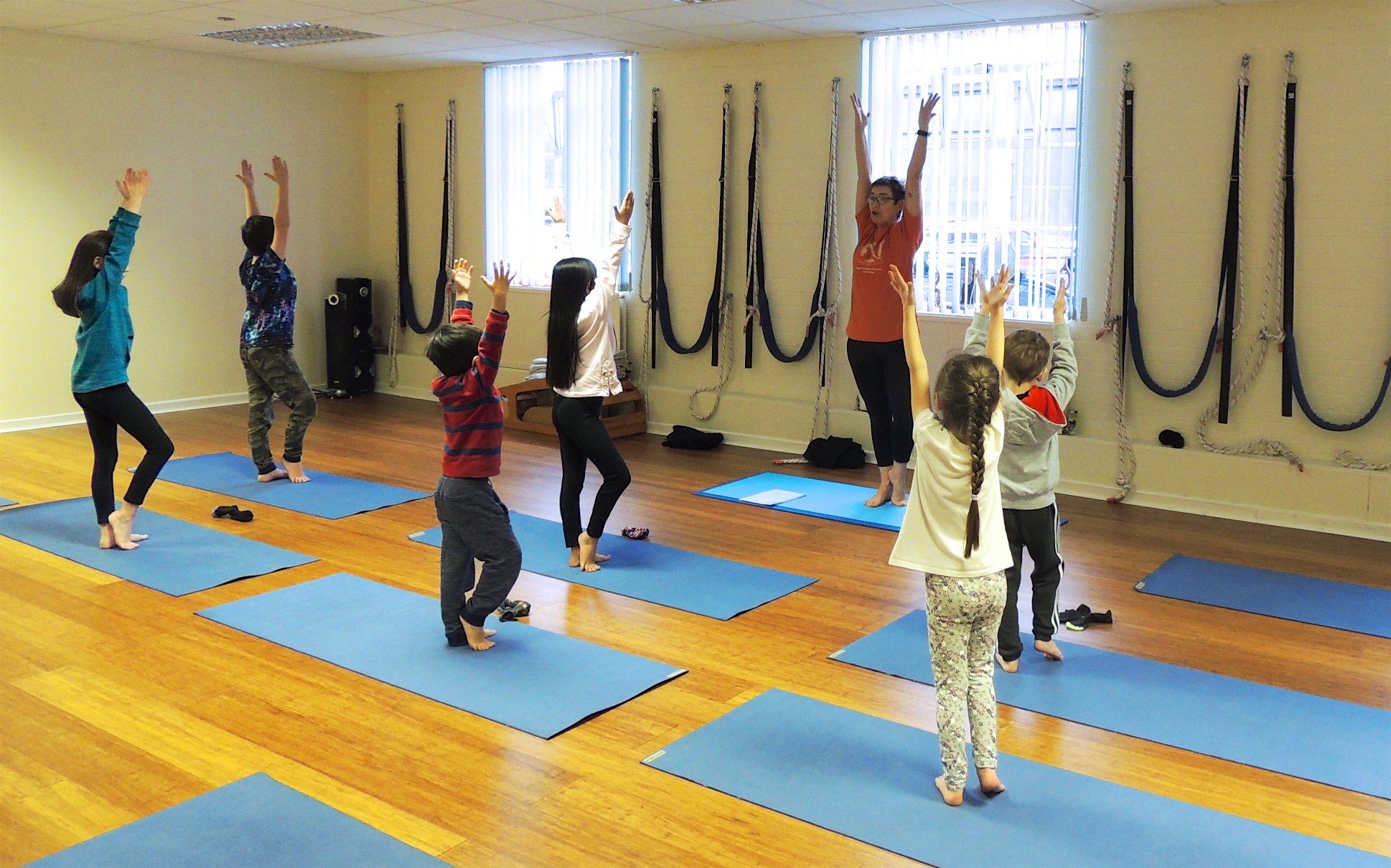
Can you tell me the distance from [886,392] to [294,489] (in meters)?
3.00

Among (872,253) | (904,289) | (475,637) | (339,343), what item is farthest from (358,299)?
(904,289)

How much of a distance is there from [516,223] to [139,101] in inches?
103

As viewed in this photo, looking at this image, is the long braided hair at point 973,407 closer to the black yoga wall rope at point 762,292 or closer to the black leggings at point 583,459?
the black leggings at point 583,459

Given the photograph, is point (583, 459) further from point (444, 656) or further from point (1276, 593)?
point (1276, 593)

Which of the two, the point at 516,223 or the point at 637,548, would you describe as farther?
the point at 516,223

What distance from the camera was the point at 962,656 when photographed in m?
2.71

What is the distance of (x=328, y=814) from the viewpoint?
2.65 meters

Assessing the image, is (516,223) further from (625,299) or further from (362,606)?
(362,606)

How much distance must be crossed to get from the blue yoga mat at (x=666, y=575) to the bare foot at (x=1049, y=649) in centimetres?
102

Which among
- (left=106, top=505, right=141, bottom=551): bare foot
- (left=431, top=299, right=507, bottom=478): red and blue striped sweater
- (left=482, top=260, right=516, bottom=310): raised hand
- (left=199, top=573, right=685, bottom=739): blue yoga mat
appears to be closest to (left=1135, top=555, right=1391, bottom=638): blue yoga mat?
(left=199, top=573, right=685, bottom=739): blue yoga mat

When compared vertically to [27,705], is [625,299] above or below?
above

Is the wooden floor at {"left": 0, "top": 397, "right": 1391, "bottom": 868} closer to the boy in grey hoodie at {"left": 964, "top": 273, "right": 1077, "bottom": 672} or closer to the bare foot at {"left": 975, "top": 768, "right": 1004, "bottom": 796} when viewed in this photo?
the bare foot at {"left": 975, "top": 768, "right": 1004, "bottom": 796}

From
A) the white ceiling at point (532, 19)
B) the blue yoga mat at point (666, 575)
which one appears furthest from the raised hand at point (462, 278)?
the white ceiling at point (532, 19)

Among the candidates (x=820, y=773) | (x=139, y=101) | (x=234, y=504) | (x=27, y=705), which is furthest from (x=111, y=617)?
(x=139, y=101)
